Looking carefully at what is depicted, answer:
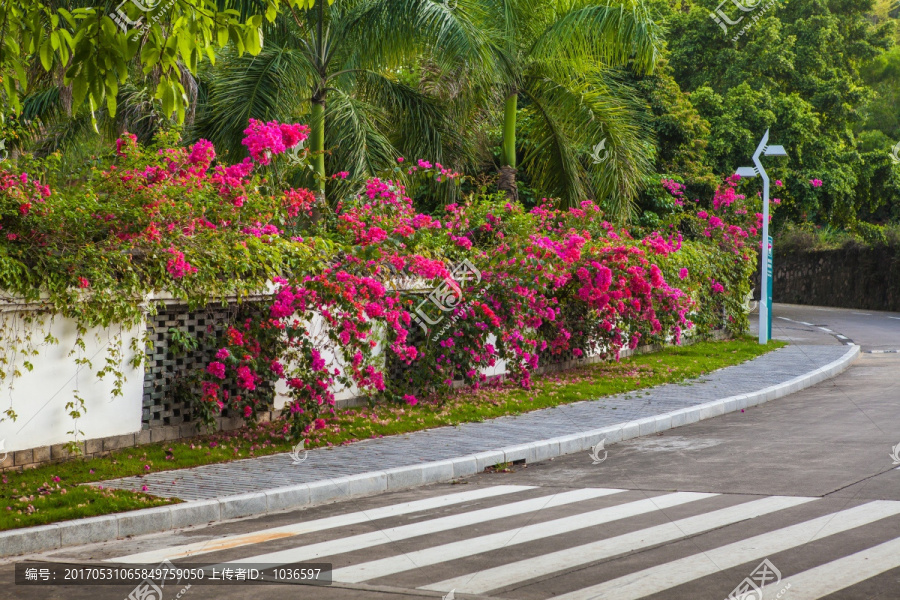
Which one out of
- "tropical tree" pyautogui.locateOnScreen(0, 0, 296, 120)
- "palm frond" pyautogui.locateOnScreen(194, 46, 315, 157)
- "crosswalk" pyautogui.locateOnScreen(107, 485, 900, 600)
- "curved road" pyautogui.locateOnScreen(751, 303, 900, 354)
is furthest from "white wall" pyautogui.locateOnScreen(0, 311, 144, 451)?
"curved road" pyautogui.locateOnScreen(751, 303, 900, 354)

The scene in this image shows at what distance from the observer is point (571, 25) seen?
57.0 feet

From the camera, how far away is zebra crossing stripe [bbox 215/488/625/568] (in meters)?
5.95

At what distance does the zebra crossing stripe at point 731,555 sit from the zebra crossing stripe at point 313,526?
2.36 meters

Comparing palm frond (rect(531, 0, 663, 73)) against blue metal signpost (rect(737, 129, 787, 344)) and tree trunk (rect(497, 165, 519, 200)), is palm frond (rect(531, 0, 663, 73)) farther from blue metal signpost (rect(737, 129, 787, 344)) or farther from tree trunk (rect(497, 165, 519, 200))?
blue metal signpost (rect(737, 129, 787, 344))

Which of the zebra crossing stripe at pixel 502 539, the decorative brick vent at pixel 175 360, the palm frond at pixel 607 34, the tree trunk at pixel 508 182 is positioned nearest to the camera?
the zebra crossing stripe at pixel 502 539

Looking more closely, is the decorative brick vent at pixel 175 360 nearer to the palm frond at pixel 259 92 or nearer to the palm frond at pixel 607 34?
the palm frond at pixel 259 92

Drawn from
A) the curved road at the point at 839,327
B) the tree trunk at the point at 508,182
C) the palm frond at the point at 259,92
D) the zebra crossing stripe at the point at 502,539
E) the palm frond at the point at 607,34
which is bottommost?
the zebra crossing stripe at the point at 502,539

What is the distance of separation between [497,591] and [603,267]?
33.3 feet

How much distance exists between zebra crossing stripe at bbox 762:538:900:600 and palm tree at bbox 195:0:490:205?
9.73 m

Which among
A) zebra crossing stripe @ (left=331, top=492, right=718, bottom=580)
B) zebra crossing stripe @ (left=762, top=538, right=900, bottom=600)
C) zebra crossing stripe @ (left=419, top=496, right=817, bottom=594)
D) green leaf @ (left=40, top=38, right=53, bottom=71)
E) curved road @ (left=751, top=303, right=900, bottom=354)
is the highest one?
green leaf @ (left=40, top=38, right=53, bottom=71)

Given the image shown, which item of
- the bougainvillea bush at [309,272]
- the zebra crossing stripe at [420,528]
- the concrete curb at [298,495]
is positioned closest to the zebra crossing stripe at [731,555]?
the zebra crossing stripe at [420,528]

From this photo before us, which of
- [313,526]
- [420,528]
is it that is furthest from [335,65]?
[420,528]

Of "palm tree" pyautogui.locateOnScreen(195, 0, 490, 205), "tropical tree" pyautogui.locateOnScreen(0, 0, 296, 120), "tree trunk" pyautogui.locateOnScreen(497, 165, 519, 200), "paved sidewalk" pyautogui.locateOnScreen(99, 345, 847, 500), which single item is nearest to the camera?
"tropical tree" pyautogui.locateOnScreen(0, 0, 296, 120)

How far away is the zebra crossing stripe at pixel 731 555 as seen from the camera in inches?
199
